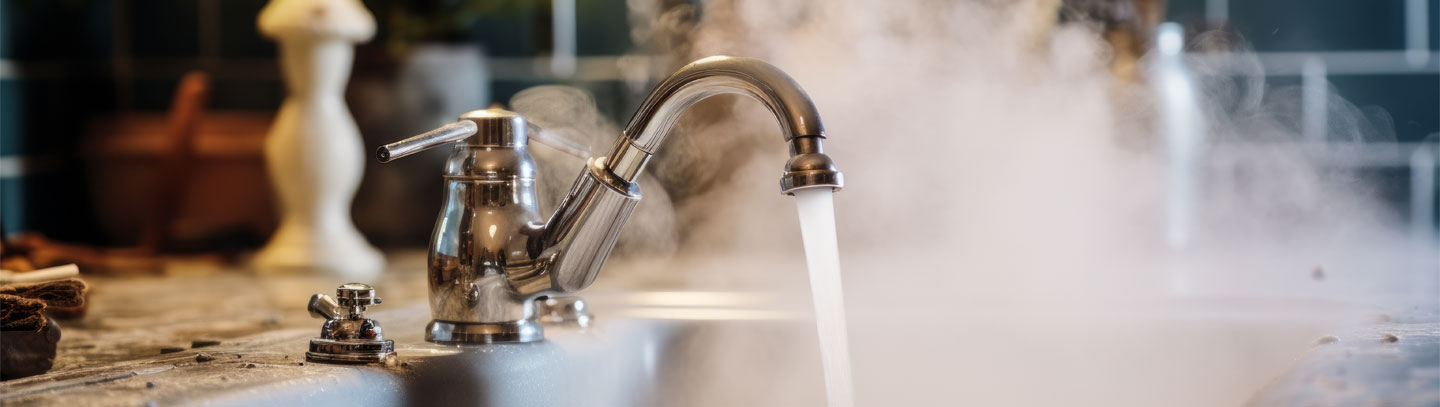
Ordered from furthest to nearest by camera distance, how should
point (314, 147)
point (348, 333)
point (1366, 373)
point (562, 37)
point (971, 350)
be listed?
point (562, 37), point (314, 147), point (971, 350), point (348, 333), point (1366, 373)

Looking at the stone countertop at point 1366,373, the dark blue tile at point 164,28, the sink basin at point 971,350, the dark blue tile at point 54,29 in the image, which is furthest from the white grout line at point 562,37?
the stone countertop at point 1366,373

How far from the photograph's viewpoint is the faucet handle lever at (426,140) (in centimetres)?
64

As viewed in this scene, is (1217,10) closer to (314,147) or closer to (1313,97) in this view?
(1313,97)

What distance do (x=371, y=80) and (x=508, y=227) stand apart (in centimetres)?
103

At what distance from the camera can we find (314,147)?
1.32 meters

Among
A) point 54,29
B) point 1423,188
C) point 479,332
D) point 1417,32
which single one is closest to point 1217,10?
point 1417,32

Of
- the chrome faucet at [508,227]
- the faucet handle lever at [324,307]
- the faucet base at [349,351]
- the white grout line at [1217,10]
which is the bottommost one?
the faucet base at [349,351]

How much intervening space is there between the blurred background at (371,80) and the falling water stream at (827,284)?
1.05m

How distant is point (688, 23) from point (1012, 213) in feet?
1.69

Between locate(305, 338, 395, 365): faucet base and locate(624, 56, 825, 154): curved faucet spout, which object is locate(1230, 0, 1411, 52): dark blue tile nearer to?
locate(624, 56, 825, 154): curved faucet spout

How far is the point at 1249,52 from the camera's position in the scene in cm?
191

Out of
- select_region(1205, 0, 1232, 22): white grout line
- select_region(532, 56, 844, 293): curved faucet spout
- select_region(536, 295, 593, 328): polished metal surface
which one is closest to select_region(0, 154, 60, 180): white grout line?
select_region(536, 295, 593, 328): polished metal surface

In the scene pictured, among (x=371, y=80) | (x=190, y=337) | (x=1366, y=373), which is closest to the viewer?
(x=1366, y=373)

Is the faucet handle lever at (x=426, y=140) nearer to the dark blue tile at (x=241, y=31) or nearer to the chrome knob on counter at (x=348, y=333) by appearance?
the chrome knob on counter at (x=348, y=333)
